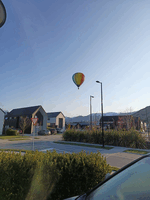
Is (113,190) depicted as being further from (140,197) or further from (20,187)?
(20,187)

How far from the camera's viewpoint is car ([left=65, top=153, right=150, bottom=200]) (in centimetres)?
144

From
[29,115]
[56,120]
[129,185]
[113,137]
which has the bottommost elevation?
[113,137]

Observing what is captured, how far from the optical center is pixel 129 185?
1646 millimetres

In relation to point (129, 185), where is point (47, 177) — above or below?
below

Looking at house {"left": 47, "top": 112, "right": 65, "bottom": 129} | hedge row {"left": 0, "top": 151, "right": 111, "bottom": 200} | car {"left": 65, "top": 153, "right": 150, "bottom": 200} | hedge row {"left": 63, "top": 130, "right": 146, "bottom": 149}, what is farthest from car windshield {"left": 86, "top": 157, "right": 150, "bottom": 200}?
house {"left": 47, "top": 112, "right": 65, "bottom": 129}

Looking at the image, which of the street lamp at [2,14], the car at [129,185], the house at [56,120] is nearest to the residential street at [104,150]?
the car at [129,185]

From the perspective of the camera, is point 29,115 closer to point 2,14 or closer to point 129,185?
point 2,14

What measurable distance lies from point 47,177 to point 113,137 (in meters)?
14.7

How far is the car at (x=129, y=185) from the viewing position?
144 cm

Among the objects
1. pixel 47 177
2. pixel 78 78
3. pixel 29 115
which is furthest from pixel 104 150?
pixel 29 115

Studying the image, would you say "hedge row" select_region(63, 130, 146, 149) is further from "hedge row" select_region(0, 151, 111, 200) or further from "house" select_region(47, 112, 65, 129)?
"house" select_region(47, 112, 65, 129)

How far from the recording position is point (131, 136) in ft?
49.9

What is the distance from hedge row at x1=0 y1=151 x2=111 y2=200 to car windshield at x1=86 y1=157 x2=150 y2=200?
172 cm

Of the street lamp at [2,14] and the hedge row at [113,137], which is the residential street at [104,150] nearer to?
the hedge row at [113,137]
